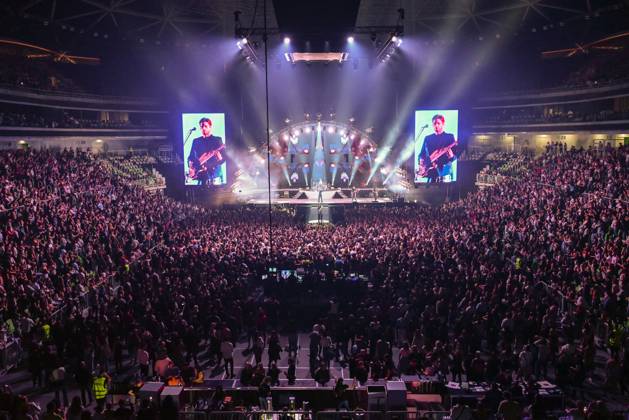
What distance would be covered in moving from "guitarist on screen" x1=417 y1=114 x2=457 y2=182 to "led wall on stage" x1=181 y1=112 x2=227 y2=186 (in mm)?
13896

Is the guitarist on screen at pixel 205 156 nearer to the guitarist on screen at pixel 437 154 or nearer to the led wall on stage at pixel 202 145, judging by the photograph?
the led wall on stage at pixel 202 145

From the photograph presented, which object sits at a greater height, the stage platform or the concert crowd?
the stage platform

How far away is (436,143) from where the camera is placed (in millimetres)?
38000

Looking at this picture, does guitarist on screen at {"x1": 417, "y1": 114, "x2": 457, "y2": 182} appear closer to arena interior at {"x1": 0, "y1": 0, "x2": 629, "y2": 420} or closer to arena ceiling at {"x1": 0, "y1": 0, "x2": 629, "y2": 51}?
arena interior at {"x1": 0, "y1": 0, "x2": 629, "y2": 420}

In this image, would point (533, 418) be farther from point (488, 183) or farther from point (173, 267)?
point (488, 183)

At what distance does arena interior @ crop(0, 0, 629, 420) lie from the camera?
11.2m

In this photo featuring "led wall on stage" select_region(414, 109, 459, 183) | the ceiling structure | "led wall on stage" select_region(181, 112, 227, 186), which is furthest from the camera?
"led wall on stage" select_region(414, 109, 459, 183)

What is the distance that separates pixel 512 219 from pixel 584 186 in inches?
148

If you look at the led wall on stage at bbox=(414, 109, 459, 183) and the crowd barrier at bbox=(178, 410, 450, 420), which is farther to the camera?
the led wall on stage at bbox=(414, 109, 459, 183)

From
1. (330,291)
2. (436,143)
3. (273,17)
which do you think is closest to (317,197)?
(436,143)

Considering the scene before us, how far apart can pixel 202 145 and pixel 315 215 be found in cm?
899

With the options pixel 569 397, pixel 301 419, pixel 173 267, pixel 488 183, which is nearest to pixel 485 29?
pixel 488 183

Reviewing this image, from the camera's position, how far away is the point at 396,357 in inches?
552

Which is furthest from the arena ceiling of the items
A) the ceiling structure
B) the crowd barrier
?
the crowd barrier
